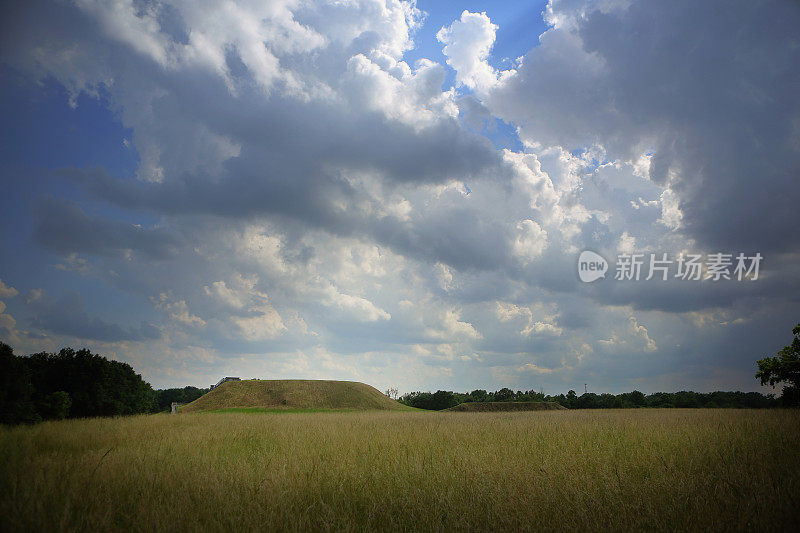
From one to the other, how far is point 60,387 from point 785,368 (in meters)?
44.1

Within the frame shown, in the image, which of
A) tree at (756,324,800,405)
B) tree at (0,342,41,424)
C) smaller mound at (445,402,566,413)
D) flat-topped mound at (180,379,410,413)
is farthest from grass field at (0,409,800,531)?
flat-topped mound at (180,379,410,413)

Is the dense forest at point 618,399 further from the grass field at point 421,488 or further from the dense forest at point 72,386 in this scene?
the grass field at point 421,488

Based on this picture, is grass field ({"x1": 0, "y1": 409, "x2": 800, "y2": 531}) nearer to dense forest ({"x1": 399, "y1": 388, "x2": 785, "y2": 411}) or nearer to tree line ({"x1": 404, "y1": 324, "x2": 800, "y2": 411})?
tree line ({"x1": 404, "y1": 324, "x2": 800, "y2": 411})

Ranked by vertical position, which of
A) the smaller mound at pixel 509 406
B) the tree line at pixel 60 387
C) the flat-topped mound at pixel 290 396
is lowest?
the flat-topped mound at pixel 290 396

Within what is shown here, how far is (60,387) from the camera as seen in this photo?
A: 24.9 meters

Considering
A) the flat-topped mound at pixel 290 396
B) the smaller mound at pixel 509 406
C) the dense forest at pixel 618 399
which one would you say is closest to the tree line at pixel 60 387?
the flat-topped mound at pixel 290 396

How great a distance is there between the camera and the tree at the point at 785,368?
2261 cm

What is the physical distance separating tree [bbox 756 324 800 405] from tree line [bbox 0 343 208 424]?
1519 inches

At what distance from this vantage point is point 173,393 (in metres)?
101

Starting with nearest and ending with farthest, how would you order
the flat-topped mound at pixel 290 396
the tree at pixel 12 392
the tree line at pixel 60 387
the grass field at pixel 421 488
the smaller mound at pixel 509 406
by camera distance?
1. the grass field at pixel 421 488
2. the tree at pixel 12 392
3. the tree line at pixel 60 387
4. the smaller mound at pixel 509 406
5. the flat-topped mound at pixel 290 396

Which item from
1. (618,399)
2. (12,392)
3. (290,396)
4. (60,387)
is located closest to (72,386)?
(60,387)

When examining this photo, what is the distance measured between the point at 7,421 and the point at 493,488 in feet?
65.1

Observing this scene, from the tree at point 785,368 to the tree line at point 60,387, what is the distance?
3859 cm

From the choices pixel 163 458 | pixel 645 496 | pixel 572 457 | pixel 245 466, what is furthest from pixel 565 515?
pixel 163 458
